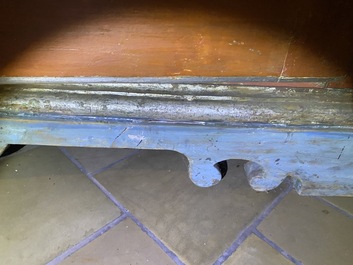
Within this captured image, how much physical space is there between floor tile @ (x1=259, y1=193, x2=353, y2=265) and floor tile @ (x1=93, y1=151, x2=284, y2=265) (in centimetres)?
6

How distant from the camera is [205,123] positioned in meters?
0.70

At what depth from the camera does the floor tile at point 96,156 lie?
3.11 ft

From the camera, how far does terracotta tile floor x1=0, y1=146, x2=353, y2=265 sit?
687 millimetres

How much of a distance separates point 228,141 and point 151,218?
0.90 feet

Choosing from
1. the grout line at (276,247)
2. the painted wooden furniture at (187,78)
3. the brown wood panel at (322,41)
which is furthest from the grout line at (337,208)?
the brown wood panel at (322,41)

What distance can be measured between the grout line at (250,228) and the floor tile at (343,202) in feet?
0.35

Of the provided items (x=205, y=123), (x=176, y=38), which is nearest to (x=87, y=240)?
(x=205, y=123)

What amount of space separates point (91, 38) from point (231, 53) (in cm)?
29

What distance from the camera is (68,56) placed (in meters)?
0.66

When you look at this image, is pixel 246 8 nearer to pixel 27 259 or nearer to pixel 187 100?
pixel 187 100

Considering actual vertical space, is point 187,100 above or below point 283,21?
below

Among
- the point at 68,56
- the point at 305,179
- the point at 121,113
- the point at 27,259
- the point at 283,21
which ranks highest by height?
the point at 283,21

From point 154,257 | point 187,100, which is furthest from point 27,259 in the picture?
point 187,100

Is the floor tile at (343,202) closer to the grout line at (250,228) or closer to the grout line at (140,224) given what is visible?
the grout line at (250,228)
